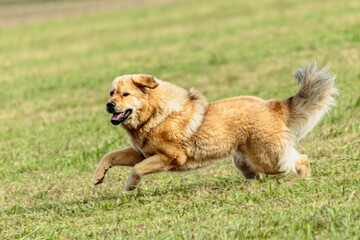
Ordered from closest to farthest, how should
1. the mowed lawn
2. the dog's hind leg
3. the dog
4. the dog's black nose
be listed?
1. the mowed lawn
2. the dog's black nose
3. the dog
4. the dog's hind leg

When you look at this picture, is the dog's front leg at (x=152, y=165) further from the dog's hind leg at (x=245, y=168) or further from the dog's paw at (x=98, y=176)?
the dog's hind leg at (x=245, y=168)

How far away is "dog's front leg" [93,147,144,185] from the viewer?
6.41 m

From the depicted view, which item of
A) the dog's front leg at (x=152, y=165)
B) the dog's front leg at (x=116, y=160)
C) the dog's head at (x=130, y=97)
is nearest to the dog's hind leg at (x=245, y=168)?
the dog's front leg at (x=152, y=165)

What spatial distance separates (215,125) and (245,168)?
0.70 m

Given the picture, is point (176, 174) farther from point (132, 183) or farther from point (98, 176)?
point (98, 176)

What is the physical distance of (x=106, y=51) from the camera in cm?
2225

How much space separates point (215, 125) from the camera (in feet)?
20.3

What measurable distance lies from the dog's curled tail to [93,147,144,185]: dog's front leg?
179 cm

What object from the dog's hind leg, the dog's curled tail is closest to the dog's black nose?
the dog's hind leg

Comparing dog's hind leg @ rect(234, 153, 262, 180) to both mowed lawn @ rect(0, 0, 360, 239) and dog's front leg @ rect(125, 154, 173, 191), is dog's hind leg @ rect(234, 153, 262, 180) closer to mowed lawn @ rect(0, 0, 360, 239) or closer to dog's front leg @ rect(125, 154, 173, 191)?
mowed lawn @ rect(0, 0, 360, 239)

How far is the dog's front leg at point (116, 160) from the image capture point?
21.0 ft

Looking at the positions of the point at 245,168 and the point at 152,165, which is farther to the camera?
the point at 245,168

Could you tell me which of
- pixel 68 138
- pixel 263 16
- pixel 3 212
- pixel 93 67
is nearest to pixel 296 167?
pixel 3 212

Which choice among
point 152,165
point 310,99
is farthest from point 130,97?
point 310,99
